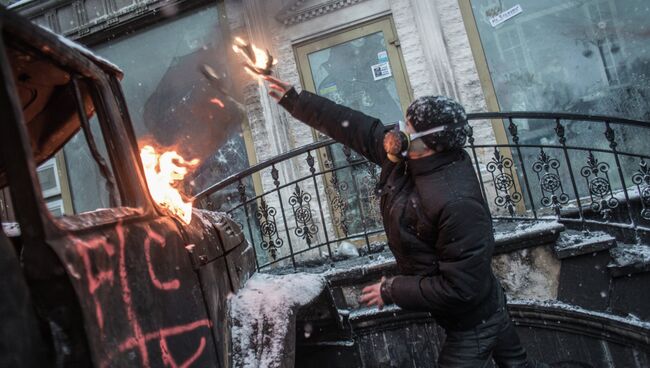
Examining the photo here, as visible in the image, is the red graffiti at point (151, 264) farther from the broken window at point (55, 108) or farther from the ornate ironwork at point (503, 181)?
the ornate ironwork at point (503, 181)

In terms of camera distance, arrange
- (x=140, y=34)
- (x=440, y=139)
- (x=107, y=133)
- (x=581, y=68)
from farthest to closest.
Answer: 1. (x=140, y=34)
2. (x=581, y=68)
3. (x=440, y=139)
4. (x=107, y=133)

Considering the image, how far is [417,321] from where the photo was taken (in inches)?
173

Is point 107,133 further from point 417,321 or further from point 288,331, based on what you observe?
point 417,321

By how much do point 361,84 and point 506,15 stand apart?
268cm

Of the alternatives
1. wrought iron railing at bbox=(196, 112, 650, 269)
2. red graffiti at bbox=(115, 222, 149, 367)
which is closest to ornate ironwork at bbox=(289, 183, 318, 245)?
wrought iron railing at bbox=(196, 112, 650, 269)

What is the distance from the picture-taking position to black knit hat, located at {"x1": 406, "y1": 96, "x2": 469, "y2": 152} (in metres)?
2.43

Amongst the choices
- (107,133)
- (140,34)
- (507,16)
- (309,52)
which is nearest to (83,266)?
(107,133)

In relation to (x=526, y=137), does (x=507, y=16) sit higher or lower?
higher

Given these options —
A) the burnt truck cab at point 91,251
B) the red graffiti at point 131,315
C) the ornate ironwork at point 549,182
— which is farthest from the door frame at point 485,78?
the red graffiti at point 131,315

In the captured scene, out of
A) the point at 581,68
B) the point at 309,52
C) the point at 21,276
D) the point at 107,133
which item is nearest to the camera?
the point at 21,276

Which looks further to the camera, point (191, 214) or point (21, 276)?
point (191, 214)

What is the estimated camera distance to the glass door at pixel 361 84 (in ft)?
24.5

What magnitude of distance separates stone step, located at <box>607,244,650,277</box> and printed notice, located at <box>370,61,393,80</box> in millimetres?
4491

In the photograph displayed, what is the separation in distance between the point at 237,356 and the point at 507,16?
721 centimetres
